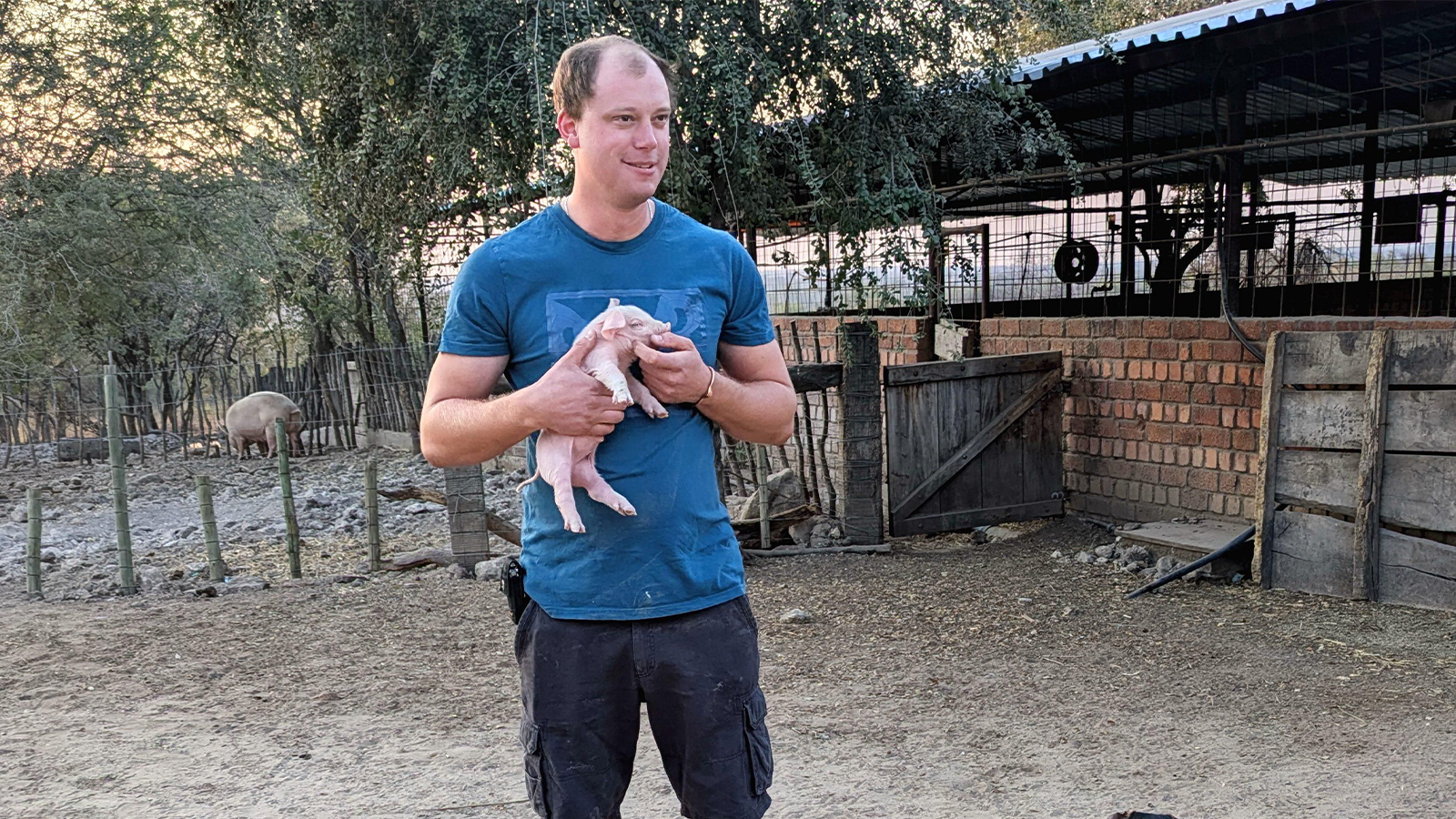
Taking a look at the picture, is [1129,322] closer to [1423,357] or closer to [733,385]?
[1423,357]

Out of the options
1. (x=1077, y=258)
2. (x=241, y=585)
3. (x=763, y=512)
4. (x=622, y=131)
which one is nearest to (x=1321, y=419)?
(x=763, y=512)

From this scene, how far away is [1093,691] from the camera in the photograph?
4777 mm

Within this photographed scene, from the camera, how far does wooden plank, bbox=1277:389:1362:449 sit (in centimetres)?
588

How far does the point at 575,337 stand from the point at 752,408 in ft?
1.15

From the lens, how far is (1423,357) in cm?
561

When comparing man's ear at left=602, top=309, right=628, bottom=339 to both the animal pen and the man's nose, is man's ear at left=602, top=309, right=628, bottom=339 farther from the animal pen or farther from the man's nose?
the animal pen

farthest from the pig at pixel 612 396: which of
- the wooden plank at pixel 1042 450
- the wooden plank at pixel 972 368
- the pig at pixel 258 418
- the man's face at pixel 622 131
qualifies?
the pig at pixel 258 418

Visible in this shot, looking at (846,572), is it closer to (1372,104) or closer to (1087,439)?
(1087,439)

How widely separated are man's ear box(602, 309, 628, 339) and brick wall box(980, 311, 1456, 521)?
598 cm

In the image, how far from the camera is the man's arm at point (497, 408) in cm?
188

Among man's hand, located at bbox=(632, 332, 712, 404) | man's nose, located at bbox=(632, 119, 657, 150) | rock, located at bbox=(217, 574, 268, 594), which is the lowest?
rock, located at bbox=(217, 574, 268, 594)

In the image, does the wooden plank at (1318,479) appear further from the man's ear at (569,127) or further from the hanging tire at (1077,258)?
the man's ear at (569,127)

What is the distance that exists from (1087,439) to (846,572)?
2502 millimetres

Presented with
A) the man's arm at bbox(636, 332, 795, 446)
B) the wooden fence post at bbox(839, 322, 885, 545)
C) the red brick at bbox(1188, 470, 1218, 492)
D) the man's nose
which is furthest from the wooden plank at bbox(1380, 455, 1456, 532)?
the man's nose
